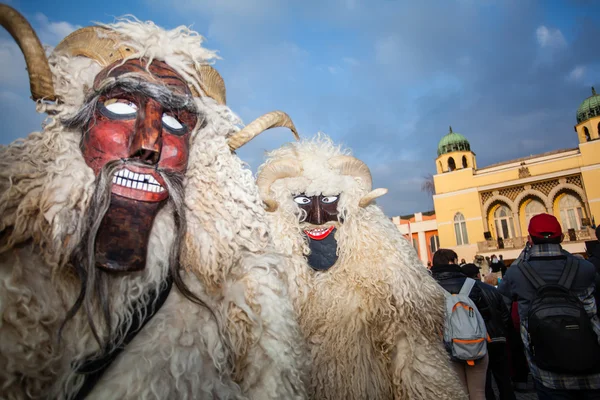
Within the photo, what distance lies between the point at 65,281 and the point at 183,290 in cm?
40

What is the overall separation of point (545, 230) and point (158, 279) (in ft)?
9.03

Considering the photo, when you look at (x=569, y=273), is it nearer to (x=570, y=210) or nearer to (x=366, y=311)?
(x=366, y=311)

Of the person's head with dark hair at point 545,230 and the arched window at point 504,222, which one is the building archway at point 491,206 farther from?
the person's head with dark hair at point 545,230

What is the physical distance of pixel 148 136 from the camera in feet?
4.52

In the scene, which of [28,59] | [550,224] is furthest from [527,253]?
[28,59]

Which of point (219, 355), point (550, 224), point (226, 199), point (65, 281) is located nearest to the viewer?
point (65, 281)

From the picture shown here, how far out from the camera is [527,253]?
2.92m

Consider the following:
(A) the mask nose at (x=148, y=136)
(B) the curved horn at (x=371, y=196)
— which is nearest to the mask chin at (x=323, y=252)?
(B) the curved horn at (x=371, y=196)

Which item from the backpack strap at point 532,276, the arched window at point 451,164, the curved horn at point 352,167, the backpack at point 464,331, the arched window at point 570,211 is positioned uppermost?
the arched window at point 451,164

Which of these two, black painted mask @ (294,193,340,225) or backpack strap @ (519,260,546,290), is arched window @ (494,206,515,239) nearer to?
backpack strap @ (519,260,546,290)

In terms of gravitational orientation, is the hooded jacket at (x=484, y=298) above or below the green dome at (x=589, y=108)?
below

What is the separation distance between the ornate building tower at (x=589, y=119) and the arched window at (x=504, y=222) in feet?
21.8

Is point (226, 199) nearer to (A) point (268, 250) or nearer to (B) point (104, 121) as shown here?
(A) point (268, 250)

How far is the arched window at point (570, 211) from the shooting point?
20.0 metres
